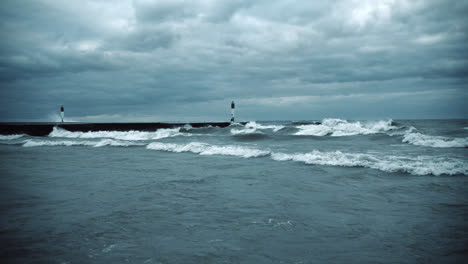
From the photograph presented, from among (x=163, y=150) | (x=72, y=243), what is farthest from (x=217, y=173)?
(x=163, y=150)

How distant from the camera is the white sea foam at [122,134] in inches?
1145

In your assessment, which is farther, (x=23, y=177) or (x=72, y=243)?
(x=23, y=177)

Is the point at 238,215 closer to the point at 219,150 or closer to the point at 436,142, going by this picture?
the point at 219,150

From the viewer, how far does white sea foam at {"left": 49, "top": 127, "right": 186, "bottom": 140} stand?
95.4 ft

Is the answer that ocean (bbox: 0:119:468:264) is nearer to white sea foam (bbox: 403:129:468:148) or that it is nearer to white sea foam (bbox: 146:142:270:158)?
white sea foam (bbox: 146:142:270:158)

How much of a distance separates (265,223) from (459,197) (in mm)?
4534

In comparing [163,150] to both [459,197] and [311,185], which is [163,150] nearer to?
[311,185]

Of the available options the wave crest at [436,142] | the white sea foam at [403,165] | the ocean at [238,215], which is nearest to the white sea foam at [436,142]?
the wave crest at [436,142]

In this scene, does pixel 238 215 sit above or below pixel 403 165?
below

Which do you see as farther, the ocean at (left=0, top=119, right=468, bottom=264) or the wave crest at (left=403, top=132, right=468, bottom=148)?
the wave crest at (left=403, top=132, right=468, bottom=148)

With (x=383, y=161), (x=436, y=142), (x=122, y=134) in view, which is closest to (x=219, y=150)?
(x=383, y=161)

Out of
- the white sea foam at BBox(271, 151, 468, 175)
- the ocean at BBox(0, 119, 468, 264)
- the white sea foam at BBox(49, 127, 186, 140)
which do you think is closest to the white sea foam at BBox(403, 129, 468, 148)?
the white sea foam at BBox(271, 151, 468, 175)

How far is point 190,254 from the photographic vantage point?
3.45 metres

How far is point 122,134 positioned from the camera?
102ft
